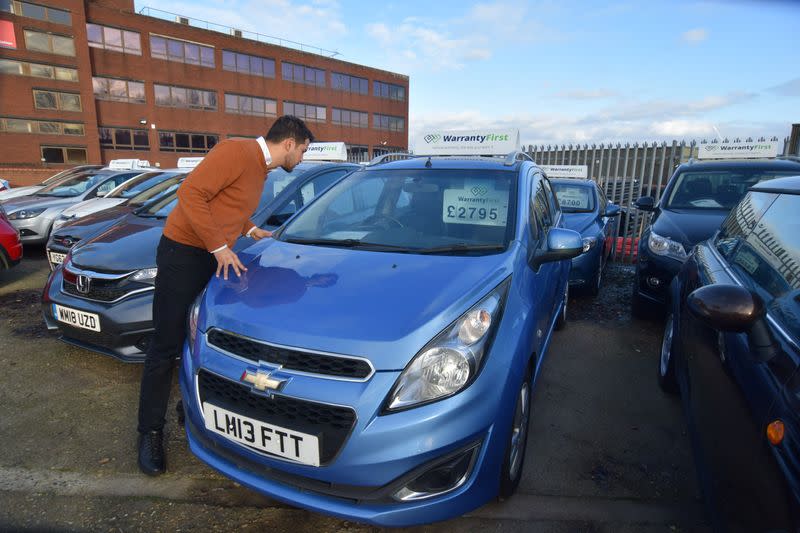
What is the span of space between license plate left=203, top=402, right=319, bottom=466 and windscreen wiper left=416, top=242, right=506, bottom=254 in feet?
3.66

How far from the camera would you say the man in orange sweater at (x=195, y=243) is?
2268mm

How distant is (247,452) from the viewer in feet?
5.92

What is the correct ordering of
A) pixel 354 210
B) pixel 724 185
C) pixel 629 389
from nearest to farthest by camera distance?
1. pixel 354 210
2. pixel 629 389
3. pixel 724 185

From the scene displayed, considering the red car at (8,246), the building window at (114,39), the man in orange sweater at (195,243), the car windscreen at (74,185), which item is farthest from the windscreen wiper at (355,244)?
the building window at (114,39)

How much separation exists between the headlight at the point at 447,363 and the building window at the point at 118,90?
34.8 meters

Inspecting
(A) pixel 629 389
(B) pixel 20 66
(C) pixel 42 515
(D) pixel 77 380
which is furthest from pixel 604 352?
(B) pixel 20 66

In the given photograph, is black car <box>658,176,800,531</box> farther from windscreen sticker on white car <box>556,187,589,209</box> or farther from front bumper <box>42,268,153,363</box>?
windscreen sticker on white car <box>556,187,589,209</box>

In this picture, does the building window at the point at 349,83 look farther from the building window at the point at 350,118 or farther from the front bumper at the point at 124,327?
the front bumper at the point at 124,327

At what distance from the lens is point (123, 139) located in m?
29.8

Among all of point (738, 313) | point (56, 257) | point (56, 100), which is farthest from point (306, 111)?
point (738, 313)

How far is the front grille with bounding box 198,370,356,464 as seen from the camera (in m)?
1.61

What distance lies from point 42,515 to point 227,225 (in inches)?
63.3

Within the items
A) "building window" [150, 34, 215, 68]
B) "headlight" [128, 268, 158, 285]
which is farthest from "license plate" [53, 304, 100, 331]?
"building window" [150, 34, 215, 68]

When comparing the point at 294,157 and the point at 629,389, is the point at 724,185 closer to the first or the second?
the point at 629,389
